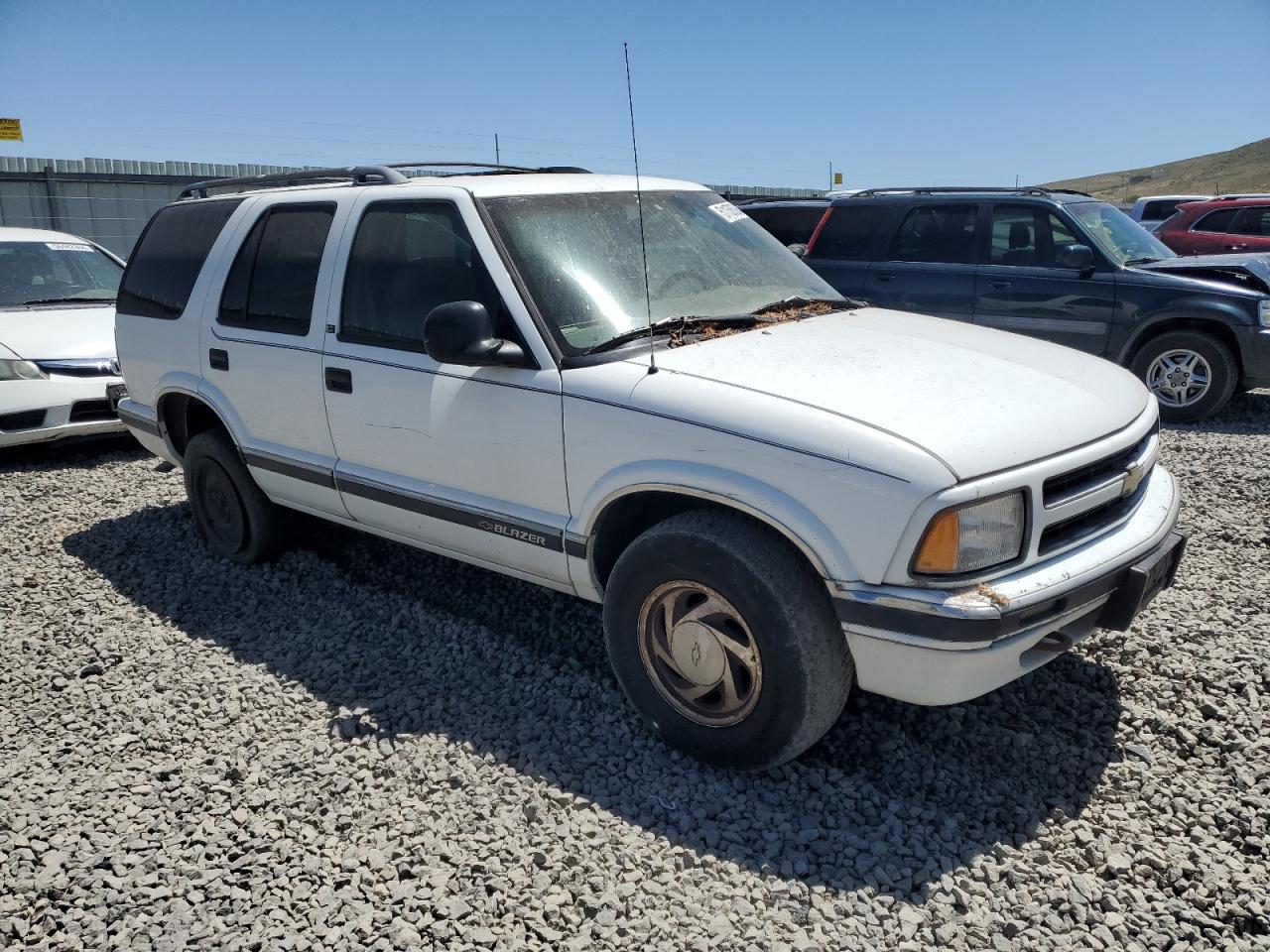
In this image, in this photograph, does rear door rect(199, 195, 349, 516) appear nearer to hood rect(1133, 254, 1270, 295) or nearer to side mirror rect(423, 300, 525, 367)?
side mirror rect(423, 300, 525, 367)

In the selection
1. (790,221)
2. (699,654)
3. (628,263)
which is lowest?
(699,654)

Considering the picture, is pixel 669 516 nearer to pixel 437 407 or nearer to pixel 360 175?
→ pixel 437 407

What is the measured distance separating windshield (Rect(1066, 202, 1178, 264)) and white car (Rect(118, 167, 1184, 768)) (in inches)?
199

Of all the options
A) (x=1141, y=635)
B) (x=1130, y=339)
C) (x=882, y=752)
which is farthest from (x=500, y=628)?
(x=1130, y=339)

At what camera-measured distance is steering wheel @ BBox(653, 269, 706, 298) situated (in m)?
3.62

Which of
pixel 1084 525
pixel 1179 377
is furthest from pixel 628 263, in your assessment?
pixel 1179 377

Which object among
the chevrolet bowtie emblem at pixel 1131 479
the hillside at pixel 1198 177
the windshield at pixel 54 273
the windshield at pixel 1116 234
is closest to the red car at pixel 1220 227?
the windshield at pixel 1116 234

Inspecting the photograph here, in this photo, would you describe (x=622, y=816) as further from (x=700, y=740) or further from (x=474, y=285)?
(x=474, y=285)

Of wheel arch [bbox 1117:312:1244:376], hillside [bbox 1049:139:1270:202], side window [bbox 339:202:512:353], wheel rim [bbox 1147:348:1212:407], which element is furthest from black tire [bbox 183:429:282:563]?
hillside [bbox 1049:139:1270:202]

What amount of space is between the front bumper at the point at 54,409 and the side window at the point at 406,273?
13.0 ft

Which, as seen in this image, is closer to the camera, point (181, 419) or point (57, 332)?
point (181, 419)

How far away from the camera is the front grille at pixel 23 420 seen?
270 inches

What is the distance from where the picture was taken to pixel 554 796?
3039 mm

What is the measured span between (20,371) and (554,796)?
233 inches
